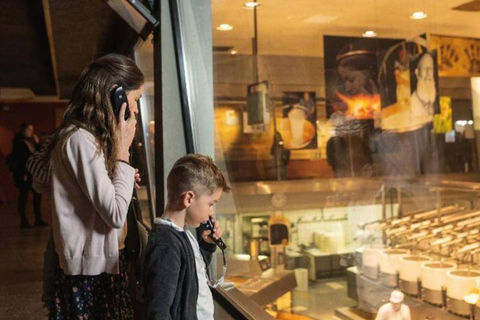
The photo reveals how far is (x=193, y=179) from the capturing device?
5.71 feet

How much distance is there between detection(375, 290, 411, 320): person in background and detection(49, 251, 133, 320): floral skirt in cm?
201

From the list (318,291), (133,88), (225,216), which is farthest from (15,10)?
(133,88)

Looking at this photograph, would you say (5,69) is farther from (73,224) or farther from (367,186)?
(73,224)

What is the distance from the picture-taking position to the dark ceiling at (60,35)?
5418 millimetres

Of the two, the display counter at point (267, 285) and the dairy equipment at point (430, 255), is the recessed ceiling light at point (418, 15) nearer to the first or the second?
the dairy equipment at point (430, 255)

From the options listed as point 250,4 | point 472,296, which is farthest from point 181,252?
point 250,4

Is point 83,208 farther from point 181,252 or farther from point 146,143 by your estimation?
point 146,143

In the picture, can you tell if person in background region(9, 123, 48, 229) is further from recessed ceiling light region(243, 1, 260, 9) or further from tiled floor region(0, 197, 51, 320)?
recessed ceiling light region(243, 1, 260, 9)

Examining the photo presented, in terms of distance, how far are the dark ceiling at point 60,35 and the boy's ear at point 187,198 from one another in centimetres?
297

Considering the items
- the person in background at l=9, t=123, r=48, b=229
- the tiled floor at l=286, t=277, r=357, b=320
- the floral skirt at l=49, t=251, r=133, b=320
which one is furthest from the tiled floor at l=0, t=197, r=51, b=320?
the floral skirt at l=49, t=251, r=133, b=320

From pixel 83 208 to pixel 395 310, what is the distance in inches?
90.4

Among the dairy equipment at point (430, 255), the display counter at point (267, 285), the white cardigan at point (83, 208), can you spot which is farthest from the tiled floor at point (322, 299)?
the white cardigan at point (83, 208)

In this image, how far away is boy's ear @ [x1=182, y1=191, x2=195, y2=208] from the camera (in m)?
1.72

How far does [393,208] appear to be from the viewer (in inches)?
169
